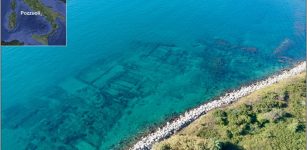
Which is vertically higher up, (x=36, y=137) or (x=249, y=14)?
(x=249, y=14)

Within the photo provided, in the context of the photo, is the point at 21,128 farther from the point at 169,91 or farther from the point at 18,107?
the point at 169,91

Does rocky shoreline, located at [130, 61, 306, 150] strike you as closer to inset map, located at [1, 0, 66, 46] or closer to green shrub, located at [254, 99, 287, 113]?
green shrub, located at [254, 99, 287, 113]

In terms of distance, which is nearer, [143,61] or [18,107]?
[18,107]

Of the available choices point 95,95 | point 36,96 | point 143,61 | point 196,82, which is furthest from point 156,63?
point 36,96

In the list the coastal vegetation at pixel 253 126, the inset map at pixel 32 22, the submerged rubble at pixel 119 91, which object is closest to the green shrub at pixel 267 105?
the coastal vegetation at pixel 253 126

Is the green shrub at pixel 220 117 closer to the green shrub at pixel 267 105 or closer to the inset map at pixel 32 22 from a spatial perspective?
the green shrub at pixel 267 105

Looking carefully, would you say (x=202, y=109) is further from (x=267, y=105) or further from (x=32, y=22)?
(x=32, y=22)

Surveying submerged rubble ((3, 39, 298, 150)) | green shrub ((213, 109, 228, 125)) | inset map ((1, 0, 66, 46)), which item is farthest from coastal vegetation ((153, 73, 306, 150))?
inset map ((1, 0, 66, 46))
